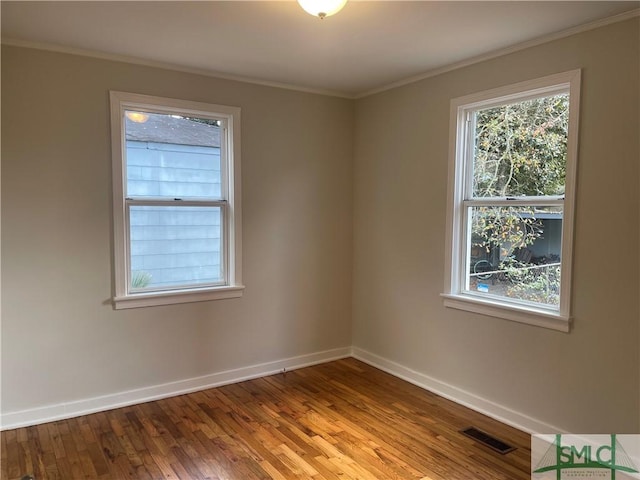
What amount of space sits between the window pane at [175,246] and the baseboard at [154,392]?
772 millimetres

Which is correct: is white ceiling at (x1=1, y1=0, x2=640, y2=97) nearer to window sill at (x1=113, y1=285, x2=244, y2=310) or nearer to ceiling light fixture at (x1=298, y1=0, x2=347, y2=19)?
ceiling light fixture at (x1=298, y1=0, x2=347, y2=19)

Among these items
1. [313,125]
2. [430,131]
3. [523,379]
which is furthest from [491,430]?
[313,125]

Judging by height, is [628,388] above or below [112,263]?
below

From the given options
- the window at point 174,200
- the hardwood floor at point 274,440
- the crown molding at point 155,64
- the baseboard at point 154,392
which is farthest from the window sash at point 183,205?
the crown molding at point 155,64

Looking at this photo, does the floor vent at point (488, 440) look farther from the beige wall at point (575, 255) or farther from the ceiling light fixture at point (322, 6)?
the ceiling light fixture at point (322, 6)

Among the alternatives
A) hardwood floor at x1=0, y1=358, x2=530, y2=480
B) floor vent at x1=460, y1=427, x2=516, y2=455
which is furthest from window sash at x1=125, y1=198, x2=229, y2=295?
floor vent at x1=460, y1=427, x2=516, y2=455

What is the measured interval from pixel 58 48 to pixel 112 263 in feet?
4.75

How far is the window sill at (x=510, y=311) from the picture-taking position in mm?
2816

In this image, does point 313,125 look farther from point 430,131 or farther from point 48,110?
point 48,110

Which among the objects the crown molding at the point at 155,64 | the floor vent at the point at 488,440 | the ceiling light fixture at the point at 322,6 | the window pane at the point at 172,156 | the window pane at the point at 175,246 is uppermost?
the crown molding at the point at 155,64

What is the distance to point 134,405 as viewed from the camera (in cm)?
337

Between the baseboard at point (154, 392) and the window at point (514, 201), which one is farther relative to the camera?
the baseboard at point (154, 392)

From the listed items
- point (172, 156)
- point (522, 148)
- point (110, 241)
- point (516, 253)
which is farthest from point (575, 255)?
point (110, 241)

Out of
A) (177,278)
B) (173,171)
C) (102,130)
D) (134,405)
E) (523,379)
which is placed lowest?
(134,405)
